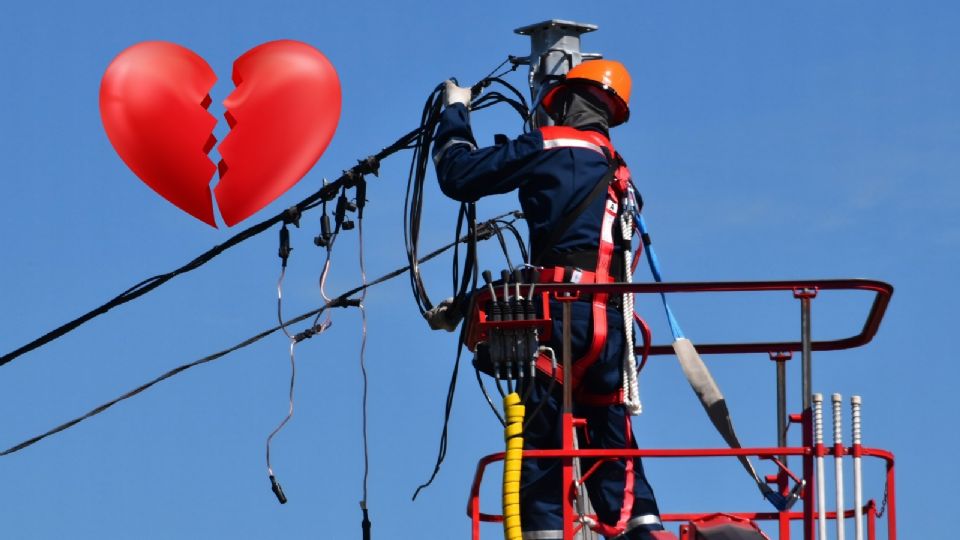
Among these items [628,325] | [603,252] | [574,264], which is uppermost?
[603,252]

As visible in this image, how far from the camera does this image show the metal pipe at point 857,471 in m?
8.74

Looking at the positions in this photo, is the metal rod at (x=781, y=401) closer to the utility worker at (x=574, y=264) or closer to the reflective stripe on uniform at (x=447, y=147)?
the utility worker at (x=574, y=264)

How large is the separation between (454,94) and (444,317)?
124 cm

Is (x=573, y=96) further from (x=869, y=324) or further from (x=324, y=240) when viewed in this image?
(x=324, y=240)

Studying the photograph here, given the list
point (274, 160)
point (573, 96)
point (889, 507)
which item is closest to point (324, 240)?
point (274, 160)

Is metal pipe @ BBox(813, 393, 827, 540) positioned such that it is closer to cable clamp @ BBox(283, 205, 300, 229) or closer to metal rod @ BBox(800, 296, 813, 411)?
metal rod @ BBox(800, 296, 813, 411)

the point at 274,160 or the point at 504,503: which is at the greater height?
the point at 274,160

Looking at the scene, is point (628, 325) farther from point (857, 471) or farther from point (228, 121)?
point (228, 121)

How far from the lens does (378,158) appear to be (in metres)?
13.9

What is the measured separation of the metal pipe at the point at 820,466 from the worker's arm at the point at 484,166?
2.16 m

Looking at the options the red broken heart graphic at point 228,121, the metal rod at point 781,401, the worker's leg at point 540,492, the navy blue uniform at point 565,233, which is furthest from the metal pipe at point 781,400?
the red broken heart graphic at point 228,121

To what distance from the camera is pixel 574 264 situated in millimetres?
10289

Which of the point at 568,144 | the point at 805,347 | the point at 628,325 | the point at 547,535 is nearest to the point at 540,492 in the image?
the point at 547,535

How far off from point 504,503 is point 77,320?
7.82 meters
